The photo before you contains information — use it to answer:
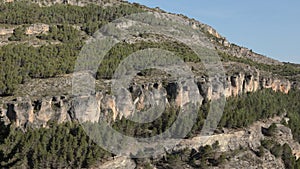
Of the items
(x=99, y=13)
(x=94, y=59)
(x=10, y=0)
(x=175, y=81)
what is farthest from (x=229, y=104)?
(x=10, y=0)

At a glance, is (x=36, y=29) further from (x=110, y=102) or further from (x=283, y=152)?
(x=283, y=152)

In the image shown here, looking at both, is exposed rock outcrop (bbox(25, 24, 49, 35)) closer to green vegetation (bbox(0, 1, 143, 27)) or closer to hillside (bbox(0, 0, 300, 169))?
hillside (bbox(0, 0, 300, 169))

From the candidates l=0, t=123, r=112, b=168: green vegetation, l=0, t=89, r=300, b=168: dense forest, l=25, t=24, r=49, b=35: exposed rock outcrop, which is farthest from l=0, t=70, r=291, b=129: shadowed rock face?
l=25, t=24, r=49, b=35: exposed rock outcrop

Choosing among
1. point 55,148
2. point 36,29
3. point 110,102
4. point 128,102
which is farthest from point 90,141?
point 36,29

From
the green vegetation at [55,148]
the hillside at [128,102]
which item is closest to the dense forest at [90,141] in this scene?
the green vegetation at [55,148]

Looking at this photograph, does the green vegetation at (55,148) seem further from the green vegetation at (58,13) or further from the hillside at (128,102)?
the green vegetation at (58,13)

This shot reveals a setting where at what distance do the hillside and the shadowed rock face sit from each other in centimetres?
15

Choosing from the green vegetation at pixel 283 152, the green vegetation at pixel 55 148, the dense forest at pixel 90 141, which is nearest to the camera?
the dense forest at pixel 90 141

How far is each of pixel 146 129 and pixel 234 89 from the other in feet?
102

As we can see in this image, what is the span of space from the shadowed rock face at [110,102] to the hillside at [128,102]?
15 centimetres

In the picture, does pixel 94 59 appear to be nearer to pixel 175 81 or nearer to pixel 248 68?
pixel 175 81

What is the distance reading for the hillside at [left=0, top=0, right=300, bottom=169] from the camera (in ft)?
179

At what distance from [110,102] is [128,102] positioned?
328 cm

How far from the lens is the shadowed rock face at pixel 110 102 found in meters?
56.5
